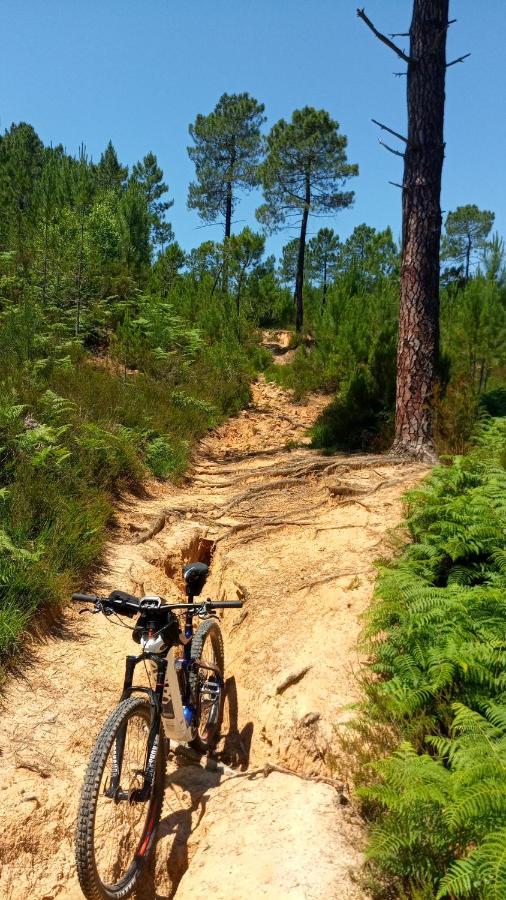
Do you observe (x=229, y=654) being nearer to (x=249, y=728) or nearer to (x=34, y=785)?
(x=249, y=728)

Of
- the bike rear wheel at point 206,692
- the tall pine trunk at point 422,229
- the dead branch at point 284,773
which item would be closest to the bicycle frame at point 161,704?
the bike rear wheel at point 206,692

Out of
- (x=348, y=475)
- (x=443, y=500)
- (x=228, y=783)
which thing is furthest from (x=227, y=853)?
(x=348, y=475)

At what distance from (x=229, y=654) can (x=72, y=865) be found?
6.26 feet

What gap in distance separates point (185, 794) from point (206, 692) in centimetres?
62

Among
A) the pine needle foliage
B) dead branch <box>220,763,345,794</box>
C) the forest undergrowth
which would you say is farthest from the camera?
the forest undergrowth

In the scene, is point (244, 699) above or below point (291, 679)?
below

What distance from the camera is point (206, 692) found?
147 inches

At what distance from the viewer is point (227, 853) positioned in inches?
105

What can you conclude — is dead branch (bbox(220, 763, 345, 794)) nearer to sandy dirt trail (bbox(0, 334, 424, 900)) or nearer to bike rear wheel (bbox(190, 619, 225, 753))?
sandy dirt trail (bbox(0, 334, 424, 900))

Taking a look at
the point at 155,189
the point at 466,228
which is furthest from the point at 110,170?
the point at 466,228

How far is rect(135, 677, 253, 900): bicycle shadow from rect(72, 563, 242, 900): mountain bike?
5.4 inches

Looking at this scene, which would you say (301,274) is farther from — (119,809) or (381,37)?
(119,809)

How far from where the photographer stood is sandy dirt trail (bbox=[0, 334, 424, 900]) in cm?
267

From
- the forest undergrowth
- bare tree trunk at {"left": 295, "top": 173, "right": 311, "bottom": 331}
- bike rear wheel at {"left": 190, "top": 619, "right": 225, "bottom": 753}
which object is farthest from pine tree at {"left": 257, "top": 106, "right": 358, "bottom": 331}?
bike rear wheel at {"left": 190, "top": 619, "right": 225, "bottom": 753}
